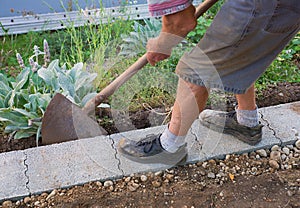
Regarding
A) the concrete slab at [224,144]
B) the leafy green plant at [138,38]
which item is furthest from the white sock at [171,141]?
the leafy green plant at [138,38]

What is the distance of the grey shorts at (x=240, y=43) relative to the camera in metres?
1.74

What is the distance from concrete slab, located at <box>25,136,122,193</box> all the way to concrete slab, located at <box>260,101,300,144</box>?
1.04 meters

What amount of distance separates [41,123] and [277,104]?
1.68m

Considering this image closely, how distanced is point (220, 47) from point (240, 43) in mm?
91

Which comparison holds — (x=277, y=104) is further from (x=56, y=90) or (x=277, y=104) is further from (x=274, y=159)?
(x=56, y=90)

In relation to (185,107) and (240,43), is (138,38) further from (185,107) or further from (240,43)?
(240,43)

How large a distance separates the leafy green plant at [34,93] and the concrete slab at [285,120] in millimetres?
1179

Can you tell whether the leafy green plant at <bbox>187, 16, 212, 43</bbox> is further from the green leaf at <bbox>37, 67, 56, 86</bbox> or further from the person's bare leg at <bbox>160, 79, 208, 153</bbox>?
the person's bare leg at <bbox>160, 79, 208, 153</bbox>

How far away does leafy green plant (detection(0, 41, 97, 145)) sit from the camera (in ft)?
8.65

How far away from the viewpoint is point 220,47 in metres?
1.86

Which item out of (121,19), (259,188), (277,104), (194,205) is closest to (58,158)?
(194,205)

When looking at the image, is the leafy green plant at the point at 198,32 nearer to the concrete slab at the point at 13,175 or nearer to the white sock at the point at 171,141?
the white sock at the point at 171,141

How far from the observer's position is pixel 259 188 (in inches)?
86.4

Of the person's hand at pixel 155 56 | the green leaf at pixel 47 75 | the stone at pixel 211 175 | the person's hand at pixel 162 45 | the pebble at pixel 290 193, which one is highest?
the person's hand at pixel 162 45
